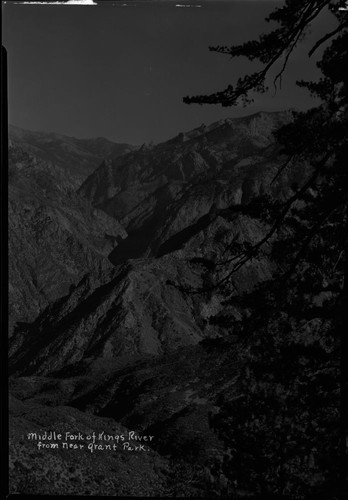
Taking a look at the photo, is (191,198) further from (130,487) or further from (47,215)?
(130,487)

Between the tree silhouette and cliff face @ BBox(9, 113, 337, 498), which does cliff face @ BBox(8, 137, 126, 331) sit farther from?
the tree silhouette

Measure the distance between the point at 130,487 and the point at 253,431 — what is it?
12.6 m

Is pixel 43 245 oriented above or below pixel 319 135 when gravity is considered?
above

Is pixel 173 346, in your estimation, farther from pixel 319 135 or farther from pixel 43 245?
pixel 319 135

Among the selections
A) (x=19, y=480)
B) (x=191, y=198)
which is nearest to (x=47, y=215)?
(x=191, y=198)

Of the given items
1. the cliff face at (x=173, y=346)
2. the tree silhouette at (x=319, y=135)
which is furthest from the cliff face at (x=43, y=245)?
the tree silhouette at (x=319, y=135)

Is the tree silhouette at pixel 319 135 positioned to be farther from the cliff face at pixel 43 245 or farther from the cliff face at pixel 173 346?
the cliff face at pixel 43 245

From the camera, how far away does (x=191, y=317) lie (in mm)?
110625

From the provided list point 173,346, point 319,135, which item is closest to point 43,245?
point 173,346

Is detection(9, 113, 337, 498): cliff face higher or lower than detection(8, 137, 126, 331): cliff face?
lower

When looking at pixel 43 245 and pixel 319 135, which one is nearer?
pixel 319 135

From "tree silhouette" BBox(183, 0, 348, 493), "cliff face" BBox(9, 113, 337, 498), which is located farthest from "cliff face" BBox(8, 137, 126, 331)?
"tree silhouette" BBox(183, 0, 348, 493)

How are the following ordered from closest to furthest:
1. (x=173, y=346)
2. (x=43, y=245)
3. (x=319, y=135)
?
(x=319, y=135) → (x=173, y=346) → (x=43, y=245)

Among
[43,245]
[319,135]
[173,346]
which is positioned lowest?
[319,135]
